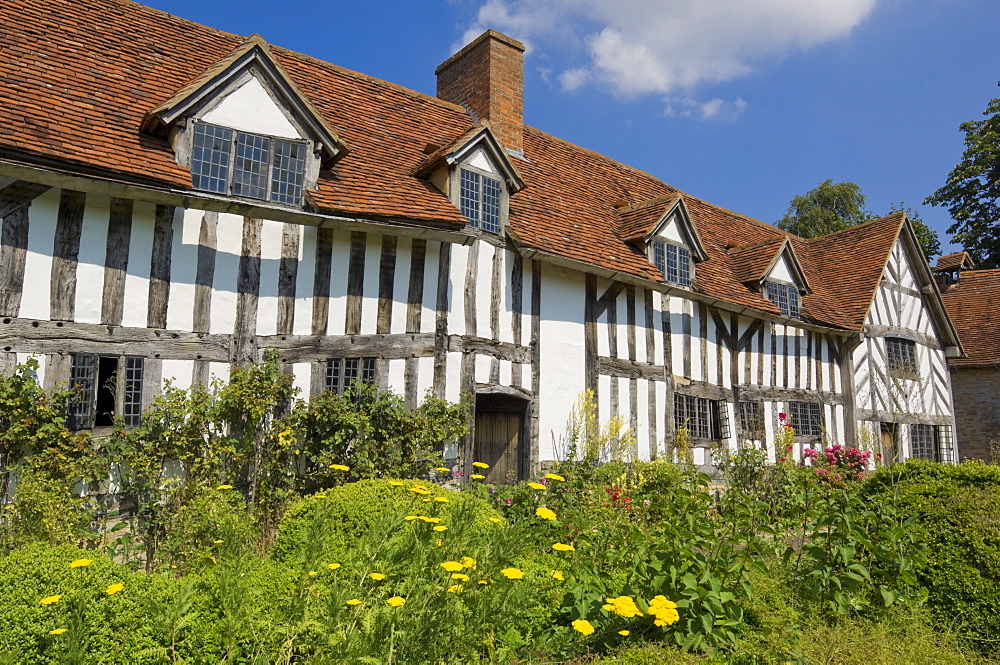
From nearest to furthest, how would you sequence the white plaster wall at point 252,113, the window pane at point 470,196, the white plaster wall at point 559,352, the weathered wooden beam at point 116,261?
the weathered wooden beam at point 116,261 < the white plaster wall at point 252,113 < the window pane at point 470,196 < the white plaster wall at point 559,352

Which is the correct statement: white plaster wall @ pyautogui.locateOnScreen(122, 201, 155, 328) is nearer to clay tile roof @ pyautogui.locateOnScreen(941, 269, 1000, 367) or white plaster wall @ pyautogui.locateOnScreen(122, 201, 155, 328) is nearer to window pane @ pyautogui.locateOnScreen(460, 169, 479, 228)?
window pane @ pyautogui.locateOnScreen(460, 169, 479, 228)

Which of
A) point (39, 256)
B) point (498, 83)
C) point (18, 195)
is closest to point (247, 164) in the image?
point (18, 195)

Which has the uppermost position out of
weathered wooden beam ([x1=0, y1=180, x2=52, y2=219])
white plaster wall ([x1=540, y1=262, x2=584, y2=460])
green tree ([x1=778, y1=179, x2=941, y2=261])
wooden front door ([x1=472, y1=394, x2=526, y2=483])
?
green tree ([x1=778, y1=179, x2=941, y2=261])

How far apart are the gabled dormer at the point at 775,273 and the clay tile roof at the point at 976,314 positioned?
9.32 m

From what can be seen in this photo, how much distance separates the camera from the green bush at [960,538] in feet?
16.2

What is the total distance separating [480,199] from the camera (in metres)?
10.9

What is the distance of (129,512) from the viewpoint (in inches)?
300

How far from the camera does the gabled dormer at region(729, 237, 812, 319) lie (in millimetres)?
15742

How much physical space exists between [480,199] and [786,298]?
358 inches

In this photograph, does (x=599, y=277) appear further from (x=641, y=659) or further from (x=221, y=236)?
(x=641, y=659)

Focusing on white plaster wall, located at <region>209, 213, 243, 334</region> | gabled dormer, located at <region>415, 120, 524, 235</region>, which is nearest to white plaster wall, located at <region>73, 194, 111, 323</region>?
white plaster wall, located at <region>209, 213, 243, 334</region>

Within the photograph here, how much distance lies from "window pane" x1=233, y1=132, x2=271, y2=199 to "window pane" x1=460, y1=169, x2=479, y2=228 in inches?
119

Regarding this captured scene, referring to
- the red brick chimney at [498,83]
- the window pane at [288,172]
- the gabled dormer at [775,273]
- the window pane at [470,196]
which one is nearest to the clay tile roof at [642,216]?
the red brick chimney at [498,83]

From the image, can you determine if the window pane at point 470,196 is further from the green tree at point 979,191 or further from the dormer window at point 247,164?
the green tree at point 979,191
